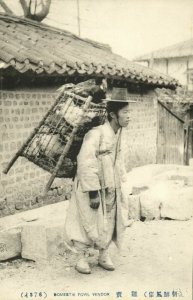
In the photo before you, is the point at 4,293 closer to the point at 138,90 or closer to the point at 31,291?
the point at 31,291

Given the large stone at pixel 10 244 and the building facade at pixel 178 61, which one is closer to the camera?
the large stone at pixel 10 244

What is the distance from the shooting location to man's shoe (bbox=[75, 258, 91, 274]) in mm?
3785

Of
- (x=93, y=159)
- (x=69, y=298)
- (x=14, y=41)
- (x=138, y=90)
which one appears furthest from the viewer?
(x=138, y=90)

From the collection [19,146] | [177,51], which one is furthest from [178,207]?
[177,51]

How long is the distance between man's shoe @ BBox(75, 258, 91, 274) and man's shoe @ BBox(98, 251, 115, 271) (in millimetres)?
185

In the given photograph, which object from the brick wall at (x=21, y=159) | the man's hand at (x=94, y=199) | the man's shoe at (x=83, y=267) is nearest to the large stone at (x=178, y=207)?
the brick wall at (x=21, y=159)

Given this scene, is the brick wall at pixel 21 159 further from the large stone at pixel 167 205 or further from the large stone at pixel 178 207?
the large stone at pixel 178 207

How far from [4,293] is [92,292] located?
2.60ft

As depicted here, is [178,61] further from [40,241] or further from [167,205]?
[40,241]

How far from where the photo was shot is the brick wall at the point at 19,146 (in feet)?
19.2

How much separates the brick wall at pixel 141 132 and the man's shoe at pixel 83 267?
5.34 m

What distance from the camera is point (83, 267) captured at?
12.4 feet

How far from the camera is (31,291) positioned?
351 centimetres

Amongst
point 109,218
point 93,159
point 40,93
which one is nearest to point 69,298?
point 109,218
